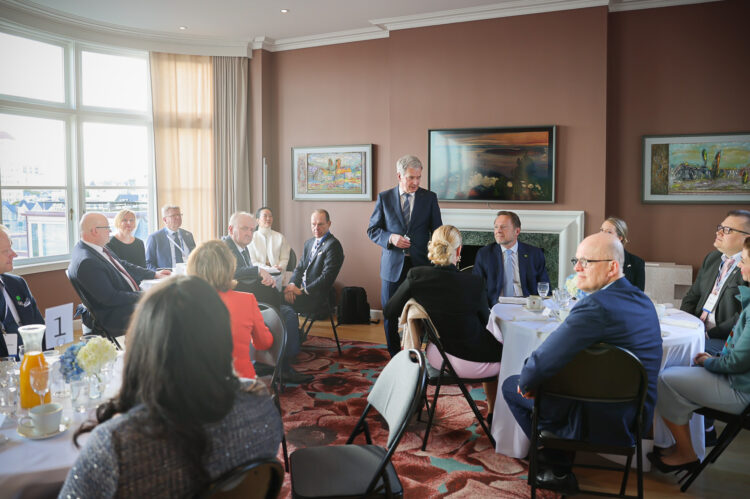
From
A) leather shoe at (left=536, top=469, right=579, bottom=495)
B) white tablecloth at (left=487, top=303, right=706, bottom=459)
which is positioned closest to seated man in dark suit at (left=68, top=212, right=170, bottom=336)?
white tablecloth at (left=487, top=303, right=706, bottom=459)

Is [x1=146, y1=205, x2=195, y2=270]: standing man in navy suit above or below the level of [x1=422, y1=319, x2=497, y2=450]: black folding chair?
above

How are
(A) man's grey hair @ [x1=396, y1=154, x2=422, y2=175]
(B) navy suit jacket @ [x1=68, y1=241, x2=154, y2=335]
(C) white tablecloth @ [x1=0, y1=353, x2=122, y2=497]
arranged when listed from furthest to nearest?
1. (A) man's grey hair @ [x1=396, y1=154, x2=422, y2=175]
2. (B) navy suit jacket @ [x1=68, y1=241, x2=154, y2=335]
3. (C) white tablecloth @ [x1=0, y1=353, x2=122, y2=497]

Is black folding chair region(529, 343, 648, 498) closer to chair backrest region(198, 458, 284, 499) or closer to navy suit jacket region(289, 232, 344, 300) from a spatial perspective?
chair backrest region(198, 458, 284, 499)

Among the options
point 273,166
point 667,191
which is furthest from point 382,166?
point 667,191

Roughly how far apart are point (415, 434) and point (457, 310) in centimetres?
85

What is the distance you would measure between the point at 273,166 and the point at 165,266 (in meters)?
2.22

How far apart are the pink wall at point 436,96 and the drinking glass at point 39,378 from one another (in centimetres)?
487

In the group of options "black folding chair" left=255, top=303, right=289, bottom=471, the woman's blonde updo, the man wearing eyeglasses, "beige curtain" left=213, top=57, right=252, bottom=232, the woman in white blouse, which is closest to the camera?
"black folding chair" left=255, top=303, right=289, bottom=471

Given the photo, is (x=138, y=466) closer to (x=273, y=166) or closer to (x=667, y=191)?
(x=667, y=191)

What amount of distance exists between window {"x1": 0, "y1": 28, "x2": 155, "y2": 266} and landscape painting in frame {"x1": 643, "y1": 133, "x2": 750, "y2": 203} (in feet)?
19.0

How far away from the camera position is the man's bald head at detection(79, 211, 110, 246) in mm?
4012

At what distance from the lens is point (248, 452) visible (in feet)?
4.43

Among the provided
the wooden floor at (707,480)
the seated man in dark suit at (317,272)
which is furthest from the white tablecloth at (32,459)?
the seated man in dark suit at (317,272)

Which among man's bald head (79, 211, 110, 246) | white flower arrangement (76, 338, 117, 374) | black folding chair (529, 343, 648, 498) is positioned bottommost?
black folding chair (529, 343, 648, 498)
